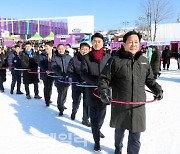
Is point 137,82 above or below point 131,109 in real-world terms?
above

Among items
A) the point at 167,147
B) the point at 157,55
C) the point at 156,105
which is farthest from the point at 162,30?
the point at 167,147

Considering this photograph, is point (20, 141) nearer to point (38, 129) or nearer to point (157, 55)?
point (38, 129)

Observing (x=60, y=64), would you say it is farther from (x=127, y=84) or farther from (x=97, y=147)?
(x=127, y=84)

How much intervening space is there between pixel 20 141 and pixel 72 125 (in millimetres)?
1231

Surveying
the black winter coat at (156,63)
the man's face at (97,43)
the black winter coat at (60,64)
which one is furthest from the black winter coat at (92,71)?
the black winter coat at (156,63)

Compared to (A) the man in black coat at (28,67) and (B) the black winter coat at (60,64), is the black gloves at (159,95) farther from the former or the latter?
(A) the man in black coat at (28,67)

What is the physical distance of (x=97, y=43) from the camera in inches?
165

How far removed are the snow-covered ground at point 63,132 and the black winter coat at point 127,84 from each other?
95 cm

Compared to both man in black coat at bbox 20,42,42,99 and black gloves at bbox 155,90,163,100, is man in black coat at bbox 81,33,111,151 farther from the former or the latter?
man in black coat at bbox 20,42,42,99

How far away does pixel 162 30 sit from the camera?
45.2 meters

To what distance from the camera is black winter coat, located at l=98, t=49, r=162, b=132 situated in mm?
3342

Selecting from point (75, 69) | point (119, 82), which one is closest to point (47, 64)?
point (75, 69)

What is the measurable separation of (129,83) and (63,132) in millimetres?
2330

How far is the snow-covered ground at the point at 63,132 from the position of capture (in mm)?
4410
